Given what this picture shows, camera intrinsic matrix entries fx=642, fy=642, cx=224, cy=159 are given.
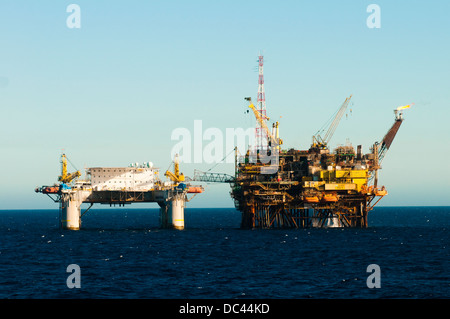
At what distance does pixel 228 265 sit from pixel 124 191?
4773cm

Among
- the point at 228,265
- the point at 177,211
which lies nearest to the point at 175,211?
the point at 177,211

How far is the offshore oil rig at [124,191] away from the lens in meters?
112

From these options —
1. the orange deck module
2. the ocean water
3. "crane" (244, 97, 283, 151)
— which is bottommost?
the ocean water

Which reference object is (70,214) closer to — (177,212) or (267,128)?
(177,212)

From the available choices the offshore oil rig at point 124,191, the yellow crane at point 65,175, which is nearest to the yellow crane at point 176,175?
the offshore oil rig at point 124,191

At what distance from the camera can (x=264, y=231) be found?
11588 cm

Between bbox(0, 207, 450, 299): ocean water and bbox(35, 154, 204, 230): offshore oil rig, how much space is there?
5410 millimetres

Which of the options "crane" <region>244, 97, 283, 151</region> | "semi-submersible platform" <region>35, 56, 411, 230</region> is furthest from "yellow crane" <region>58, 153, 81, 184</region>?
"crane" <region>244, 97, 283, 151</region>

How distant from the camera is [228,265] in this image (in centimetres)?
6981

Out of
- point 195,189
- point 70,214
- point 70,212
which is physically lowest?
point 70,214

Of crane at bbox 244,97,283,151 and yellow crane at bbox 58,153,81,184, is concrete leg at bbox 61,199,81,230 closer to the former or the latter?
yellow crane at bbox 58,153,81,184

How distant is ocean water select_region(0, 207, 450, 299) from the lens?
53000mm
